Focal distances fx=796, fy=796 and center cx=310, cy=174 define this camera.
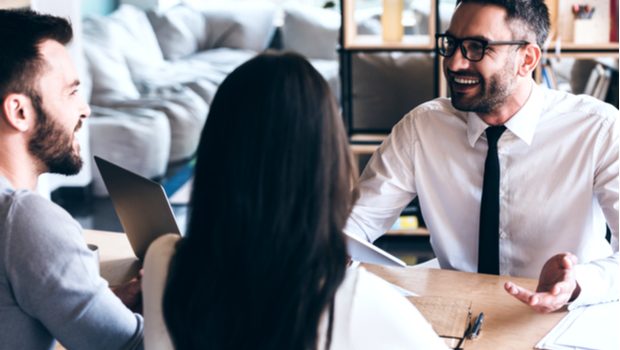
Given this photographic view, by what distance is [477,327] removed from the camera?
1377 millimetres

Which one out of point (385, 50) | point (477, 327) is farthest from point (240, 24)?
point (477, 327)

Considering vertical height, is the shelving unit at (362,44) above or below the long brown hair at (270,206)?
below

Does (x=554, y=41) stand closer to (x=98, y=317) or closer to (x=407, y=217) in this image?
(x=407, y=217)

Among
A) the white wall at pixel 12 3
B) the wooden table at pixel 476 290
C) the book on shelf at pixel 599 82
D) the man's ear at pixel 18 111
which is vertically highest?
the man's ear at pixel 18 111

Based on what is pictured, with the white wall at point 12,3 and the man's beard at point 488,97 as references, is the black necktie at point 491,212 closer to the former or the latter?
the man's beard at point 488,97

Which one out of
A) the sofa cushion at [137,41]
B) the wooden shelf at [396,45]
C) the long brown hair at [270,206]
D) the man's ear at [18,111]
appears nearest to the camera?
the long brown hair at [270,206]

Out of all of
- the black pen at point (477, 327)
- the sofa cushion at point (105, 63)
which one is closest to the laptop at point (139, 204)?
the black pen at point (477, 327)

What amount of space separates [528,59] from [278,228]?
3.90ft

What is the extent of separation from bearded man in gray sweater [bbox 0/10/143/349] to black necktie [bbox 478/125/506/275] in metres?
0.90

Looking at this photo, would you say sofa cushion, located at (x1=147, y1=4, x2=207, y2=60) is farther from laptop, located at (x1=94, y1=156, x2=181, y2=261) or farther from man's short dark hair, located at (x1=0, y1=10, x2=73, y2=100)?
man's short dark hair, located at (x1=0, y1=10, x2=73, y2=100)

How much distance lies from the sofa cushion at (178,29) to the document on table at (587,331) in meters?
5.46

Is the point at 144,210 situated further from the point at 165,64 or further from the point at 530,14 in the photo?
the point at 165,64

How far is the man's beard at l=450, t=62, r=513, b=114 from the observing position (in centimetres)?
185

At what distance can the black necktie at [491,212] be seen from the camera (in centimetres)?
184
